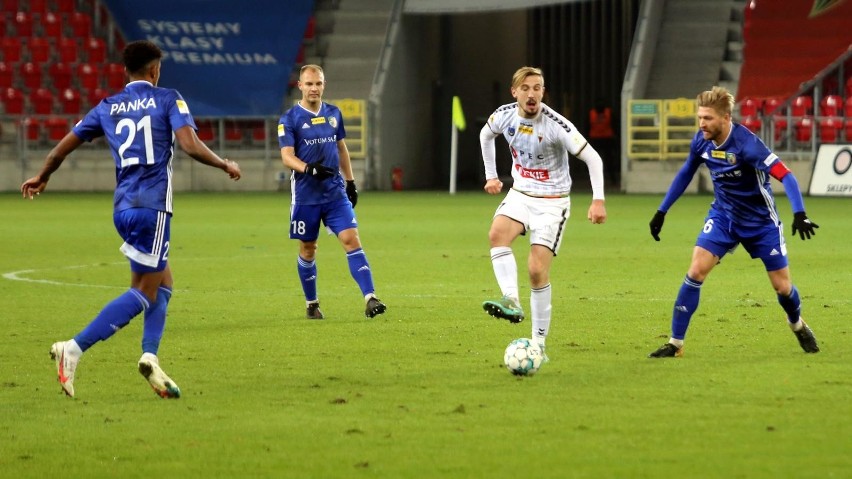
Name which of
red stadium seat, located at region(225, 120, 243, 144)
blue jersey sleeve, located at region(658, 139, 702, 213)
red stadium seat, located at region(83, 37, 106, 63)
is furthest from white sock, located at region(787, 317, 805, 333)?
red stadium seat, located at region(83, 37, 106, 63)

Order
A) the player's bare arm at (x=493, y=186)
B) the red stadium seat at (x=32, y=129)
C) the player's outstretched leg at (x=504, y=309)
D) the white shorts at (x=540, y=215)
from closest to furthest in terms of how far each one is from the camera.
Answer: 1. the player's outstretched leg at (x=504, y=309)
2. the white shorts at (x=540, y=215)
3. the player's bare arm at (x=493, y=186)
4. the red stadium seat at (x=32, y=129)

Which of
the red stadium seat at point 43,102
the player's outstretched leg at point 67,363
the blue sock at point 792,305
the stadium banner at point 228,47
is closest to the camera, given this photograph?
the player's outstretched leg at point 67,363

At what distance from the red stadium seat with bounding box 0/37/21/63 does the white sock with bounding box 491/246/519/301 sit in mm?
27146

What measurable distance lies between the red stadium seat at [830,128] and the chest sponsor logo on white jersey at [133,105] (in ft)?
76.5

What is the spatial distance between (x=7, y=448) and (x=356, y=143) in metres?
27.0

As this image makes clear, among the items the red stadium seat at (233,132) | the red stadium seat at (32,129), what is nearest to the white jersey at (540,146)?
the red stadium seat at (233,132)

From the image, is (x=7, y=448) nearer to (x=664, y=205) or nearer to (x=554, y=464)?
(x=554, y=464)

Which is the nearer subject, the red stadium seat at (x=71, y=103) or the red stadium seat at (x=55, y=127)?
the red stadium seat at (x=55, y=127)

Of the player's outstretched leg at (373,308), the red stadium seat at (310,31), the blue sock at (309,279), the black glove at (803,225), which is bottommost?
the player's outstretched leg at (373,308)

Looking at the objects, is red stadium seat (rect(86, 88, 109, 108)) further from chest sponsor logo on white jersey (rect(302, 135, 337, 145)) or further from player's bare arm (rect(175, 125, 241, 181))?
player's bare arm (rect(175, 125, 241, 181))

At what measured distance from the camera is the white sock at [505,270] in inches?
338

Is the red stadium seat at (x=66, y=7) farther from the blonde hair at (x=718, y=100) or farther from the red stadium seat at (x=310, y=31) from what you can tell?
the blonde hair at (x=718, y=100)

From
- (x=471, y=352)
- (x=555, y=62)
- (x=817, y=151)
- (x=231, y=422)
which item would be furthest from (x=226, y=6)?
(x=231, y=422)

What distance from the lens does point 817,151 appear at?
2820 centimetres
